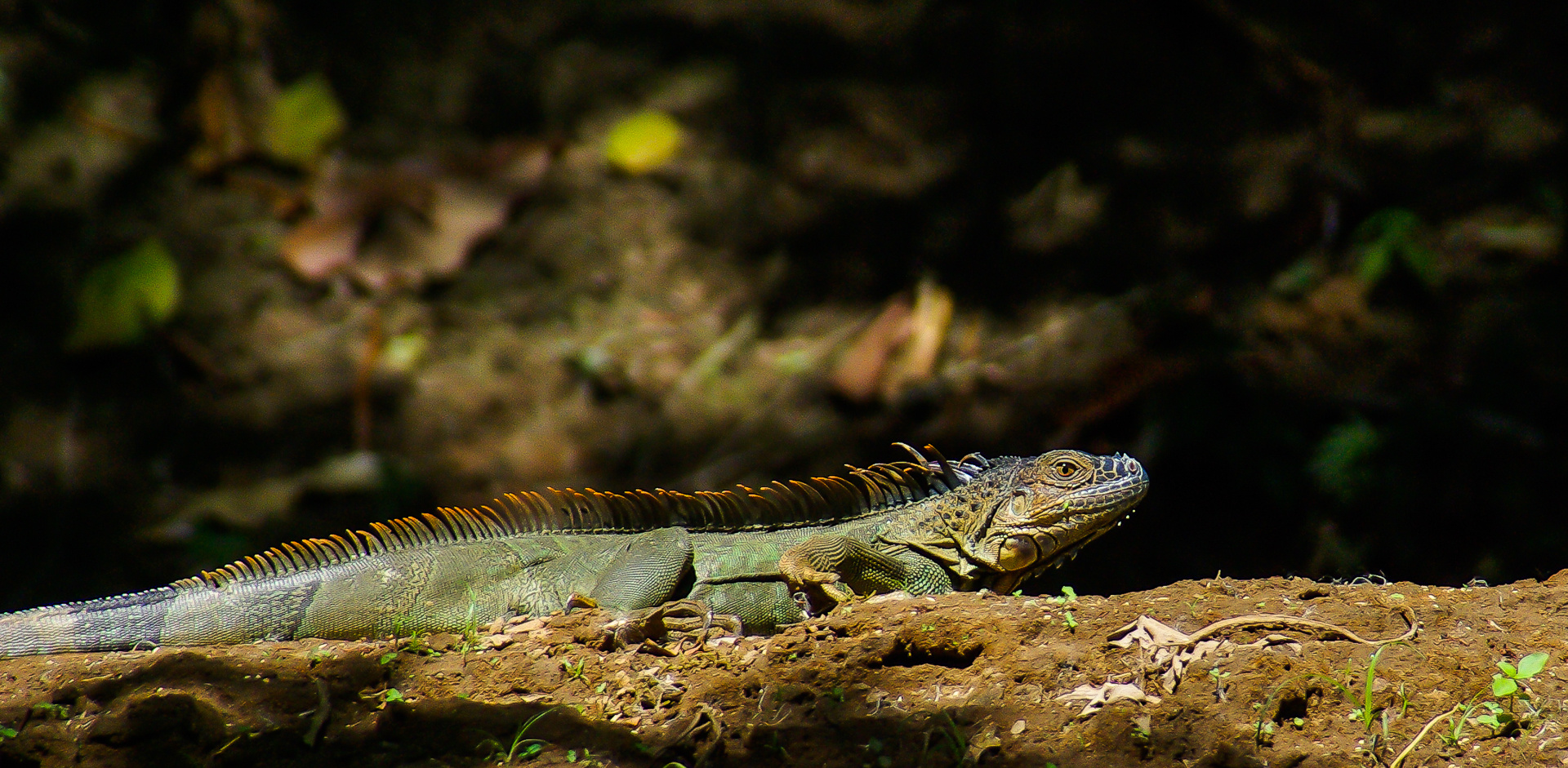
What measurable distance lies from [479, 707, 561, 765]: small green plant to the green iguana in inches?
44.6

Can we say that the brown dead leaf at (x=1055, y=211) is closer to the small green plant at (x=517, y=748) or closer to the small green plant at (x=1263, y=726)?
the small green plant at (x=1263, y=726)

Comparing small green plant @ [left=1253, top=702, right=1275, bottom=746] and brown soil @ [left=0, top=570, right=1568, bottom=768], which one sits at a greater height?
small green plant @ [left=1253, top=702, right=1275, bottom=746]

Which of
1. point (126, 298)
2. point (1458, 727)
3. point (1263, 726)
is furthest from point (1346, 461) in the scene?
point (126, 298)

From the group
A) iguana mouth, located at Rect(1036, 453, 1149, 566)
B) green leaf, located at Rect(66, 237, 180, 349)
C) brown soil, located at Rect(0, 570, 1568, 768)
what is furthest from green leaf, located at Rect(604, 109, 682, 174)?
brown soil, located at Rect(0, 570, 1568, 768)

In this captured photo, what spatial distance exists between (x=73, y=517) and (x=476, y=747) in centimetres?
475

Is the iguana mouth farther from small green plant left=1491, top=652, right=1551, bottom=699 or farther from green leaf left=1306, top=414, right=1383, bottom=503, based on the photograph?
green leaf left=1306, top=414, right=1383, bottom=503

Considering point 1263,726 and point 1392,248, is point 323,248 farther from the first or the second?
point 1392,248

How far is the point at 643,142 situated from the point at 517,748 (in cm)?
588

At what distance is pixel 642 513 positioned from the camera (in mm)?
4434

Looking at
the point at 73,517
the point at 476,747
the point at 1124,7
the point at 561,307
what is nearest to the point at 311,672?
the point at 476,747

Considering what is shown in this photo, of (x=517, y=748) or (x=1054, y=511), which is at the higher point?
(x=517, y=748)

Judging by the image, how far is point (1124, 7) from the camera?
25.5 ft

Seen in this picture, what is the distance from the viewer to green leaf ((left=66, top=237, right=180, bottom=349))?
664 centimetres

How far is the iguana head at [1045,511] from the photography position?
4215 millimetres
